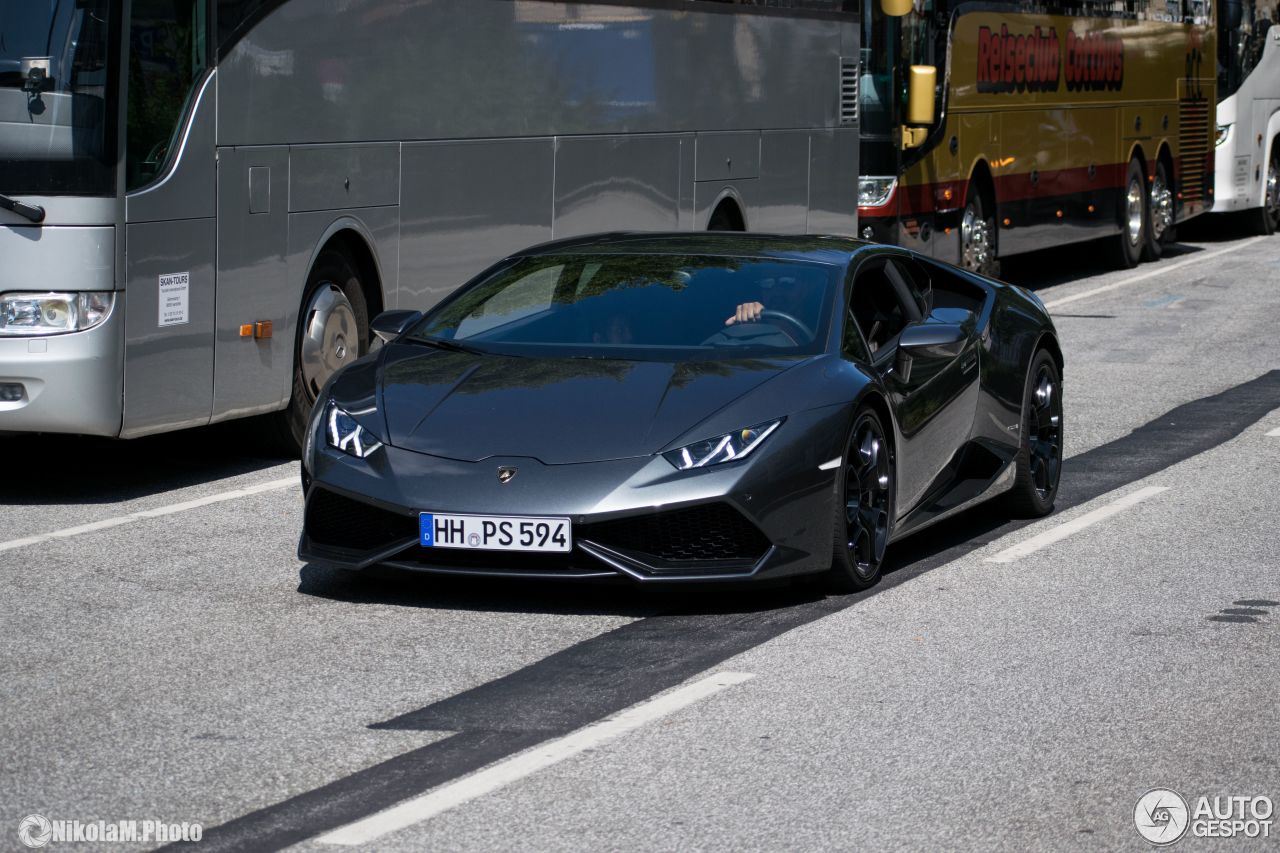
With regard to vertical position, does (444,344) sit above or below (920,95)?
below

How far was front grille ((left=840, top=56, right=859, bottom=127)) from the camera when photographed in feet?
57.8

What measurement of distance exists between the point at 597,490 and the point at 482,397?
0.75m

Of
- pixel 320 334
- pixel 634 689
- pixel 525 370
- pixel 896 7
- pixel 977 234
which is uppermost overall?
pixel 896 7

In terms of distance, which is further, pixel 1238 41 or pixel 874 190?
pixel 1238 41

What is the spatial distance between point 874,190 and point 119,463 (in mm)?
9808

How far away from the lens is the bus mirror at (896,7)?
18844mm

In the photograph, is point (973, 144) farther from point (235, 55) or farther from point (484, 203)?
point (235, 55)

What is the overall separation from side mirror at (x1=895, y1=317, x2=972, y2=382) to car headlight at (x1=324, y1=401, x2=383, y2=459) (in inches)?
79.1

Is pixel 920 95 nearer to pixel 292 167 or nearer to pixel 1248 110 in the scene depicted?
pixel 292 167

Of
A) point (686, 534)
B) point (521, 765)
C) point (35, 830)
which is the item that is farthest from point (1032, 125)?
point (35, 830)

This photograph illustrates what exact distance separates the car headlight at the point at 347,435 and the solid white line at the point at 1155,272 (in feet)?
44.8

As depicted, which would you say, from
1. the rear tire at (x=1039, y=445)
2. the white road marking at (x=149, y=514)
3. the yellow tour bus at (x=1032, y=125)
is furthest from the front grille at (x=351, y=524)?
the yellow tour bus at (x=1032, y=125)

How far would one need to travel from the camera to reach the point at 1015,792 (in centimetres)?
522

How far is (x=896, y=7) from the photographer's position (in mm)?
18875
